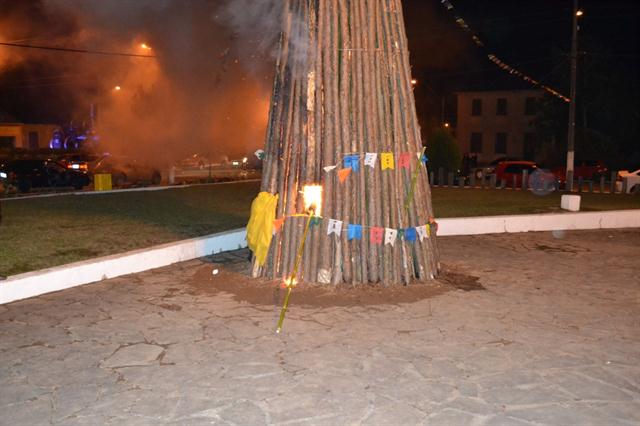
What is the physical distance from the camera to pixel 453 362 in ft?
15.0

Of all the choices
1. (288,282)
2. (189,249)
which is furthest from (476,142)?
(288,282)

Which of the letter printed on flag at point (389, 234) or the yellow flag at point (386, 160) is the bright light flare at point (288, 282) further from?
the yellow flag at point (386, 160)

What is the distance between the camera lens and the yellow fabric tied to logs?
6820mm

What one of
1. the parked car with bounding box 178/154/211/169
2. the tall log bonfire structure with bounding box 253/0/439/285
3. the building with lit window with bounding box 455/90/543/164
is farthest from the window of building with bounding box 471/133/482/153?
the tall log bonfire structure with bounding box 253/0/439/285

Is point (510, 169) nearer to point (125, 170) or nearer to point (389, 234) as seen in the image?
point (125, 170)

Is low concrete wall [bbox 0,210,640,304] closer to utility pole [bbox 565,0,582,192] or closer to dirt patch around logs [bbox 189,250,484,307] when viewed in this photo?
dirt patch around logs [bbox 189,250,484,307]

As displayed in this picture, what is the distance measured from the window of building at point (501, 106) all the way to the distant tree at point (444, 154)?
793 inches

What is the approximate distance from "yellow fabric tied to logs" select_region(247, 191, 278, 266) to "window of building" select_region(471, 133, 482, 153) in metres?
39.0

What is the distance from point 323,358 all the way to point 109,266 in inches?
144

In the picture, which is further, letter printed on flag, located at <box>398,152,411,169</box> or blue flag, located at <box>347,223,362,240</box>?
letter printed on flag, located at <box>398,152,411,169</box>

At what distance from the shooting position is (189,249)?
8.36 meters

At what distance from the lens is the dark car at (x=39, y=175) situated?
63.9 ft

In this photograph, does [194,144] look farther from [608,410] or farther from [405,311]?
[608,410]

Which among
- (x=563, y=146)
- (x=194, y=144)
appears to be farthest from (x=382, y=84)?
(x=563, y=146)
